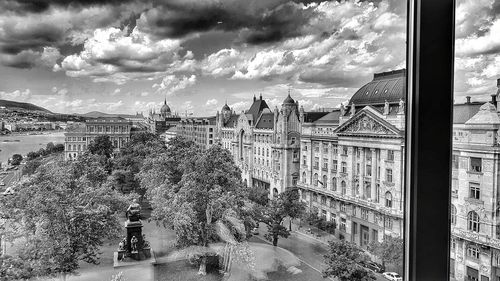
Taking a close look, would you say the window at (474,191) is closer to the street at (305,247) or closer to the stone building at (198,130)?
the street at (305,247)

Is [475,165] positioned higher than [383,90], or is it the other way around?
[383,90]

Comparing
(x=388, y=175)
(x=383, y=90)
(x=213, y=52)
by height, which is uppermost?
(x=213, y=52)

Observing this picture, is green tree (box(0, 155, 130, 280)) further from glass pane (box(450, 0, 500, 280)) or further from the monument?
glass pane (box(450, 0, 500, 280))

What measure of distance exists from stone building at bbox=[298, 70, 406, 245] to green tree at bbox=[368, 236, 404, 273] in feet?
0.09

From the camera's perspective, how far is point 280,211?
1.58m

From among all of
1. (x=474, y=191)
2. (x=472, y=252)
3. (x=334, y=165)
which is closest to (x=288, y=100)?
(x=334, y=165)

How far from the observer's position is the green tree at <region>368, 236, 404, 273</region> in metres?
1.43

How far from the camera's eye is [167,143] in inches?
61.9

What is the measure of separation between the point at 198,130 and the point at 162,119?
171 millimetres

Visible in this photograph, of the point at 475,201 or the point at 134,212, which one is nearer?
the point at 134,212

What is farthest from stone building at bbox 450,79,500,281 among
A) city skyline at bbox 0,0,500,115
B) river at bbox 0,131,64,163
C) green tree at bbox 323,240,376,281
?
river at bbox 0,131,64,163

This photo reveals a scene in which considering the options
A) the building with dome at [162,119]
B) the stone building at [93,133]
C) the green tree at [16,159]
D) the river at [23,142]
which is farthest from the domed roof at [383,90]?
the green tree at [16,159]

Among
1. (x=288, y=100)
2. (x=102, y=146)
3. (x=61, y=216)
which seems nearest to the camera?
(x=61, y=216)

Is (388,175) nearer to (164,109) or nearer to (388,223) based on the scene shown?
(388,223)
